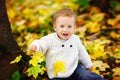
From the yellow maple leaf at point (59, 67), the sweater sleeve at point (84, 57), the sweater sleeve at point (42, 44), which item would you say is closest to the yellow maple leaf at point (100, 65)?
the sweater sleeve at point (84, 57)

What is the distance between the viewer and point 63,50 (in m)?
3.71

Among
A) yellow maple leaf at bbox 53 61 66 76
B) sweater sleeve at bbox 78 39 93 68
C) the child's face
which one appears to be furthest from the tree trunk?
sweater sleeve at bbox 78 39 93 68

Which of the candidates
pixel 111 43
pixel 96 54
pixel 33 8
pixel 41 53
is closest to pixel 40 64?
pixel 41 53

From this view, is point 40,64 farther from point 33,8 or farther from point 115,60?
point 33,8

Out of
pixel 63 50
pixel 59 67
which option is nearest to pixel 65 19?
pixel 63 50

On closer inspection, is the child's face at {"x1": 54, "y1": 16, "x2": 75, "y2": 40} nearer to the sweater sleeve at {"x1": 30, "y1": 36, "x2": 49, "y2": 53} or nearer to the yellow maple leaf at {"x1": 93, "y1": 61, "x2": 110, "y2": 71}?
the sweater sleeve at {"x1": 30, "y1": 36, "x2": 49, "y2": 53}

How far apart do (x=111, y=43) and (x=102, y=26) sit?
77 centimetres

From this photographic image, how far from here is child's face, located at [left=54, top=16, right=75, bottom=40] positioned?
3646mm

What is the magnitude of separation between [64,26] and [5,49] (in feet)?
2.45

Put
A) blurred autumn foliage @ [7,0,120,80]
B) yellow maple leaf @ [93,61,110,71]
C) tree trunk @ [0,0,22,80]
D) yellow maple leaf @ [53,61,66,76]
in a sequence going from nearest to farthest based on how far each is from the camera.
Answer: yellow maple leaf @ [53,61,66,76]
tree trunk @ [0,0,22,80]
yellow maple leaf @ [93,61,110,71]
blurred autumn foliage @ [7,0,120,80]

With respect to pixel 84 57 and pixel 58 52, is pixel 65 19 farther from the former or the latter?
pixel 84 57

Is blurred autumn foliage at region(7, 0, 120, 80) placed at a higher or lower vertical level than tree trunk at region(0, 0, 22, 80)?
lower

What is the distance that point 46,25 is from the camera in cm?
629

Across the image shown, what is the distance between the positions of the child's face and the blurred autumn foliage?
0.75 metres
